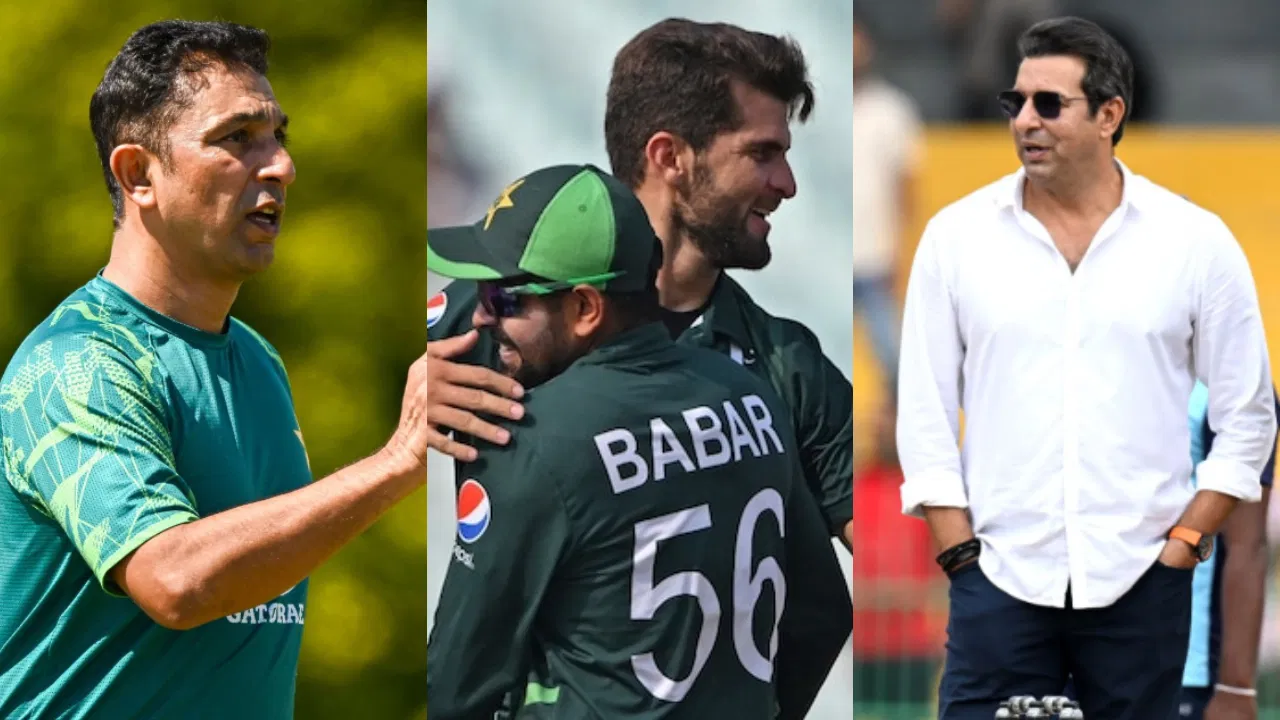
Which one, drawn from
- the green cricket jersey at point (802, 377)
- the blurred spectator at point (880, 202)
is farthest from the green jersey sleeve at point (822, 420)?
the blurred spectator at point (880, 202)

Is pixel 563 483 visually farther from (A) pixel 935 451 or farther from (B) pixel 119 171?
(A) pixel 935 451

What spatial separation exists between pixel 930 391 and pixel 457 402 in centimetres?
154

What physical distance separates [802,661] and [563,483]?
0.47m

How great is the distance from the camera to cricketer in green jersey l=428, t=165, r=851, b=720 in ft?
9.00

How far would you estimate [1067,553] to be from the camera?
12.8 ft

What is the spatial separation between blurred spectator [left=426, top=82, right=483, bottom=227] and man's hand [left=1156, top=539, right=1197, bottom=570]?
182 centimetres

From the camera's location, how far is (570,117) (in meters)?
2.79

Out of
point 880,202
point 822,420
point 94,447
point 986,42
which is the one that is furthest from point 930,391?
point 986,42

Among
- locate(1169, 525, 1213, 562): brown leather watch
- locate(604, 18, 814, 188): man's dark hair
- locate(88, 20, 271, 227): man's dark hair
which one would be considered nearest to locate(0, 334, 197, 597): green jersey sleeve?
locate(88, 20, 271, 227): man's dark hair

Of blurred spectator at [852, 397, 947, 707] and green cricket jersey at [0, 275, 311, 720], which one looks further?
blurred spectator at [852, 397, 947, 707]

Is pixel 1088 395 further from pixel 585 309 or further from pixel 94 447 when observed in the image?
pixel 94 447

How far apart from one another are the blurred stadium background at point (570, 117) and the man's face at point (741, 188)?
0.02 meters

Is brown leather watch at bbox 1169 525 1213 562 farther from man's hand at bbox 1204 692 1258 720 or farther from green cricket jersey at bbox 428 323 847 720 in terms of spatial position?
green cricket jersey at bbox 428 323 847 720

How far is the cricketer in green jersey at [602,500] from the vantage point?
2.74 meters
